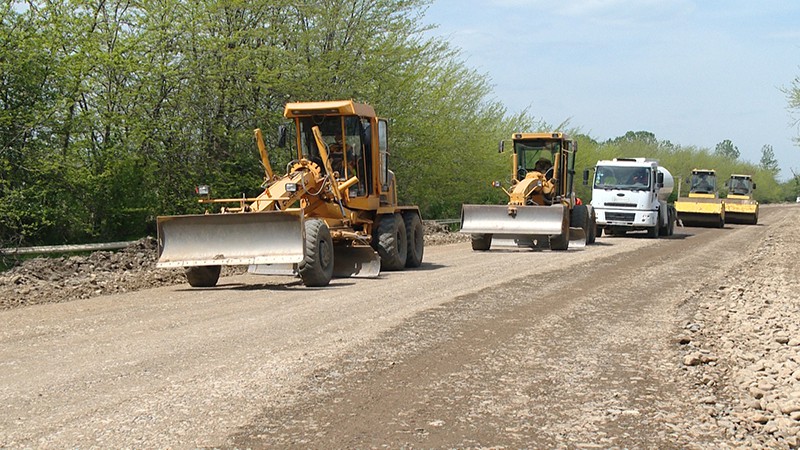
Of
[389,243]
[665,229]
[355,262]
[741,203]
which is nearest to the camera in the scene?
[355,262]

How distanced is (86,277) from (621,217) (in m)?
20.1

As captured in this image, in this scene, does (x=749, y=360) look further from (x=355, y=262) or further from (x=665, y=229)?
(x=665, y=229)

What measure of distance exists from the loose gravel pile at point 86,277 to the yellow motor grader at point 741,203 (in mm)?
33319

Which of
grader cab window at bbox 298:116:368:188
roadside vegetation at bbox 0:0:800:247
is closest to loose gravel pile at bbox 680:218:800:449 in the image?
grader cab window at bbox 298:116:368:188

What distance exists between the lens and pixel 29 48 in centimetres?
1895

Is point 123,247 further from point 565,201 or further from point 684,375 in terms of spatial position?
point 684,375

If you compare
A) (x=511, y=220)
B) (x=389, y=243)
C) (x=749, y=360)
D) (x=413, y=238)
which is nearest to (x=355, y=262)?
(x=389, y=243)

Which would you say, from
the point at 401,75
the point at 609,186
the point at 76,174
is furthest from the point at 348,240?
the point at 609,186

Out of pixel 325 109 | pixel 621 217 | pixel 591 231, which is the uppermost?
pixel 325 109

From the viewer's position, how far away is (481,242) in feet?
73.4

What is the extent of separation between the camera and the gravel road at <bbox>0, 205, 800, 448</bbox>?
18.5 feet

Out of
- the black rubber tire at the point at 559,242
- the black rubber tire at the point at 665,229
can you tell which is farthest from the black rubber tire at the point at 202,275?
the black rubber tire at the point at 665,229

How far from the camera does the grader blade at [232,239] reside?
504 inches

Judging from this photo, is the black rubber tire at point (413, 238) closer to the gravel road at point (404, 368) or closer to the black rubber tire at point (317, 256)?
the black rubber tire at point (317, 256)
